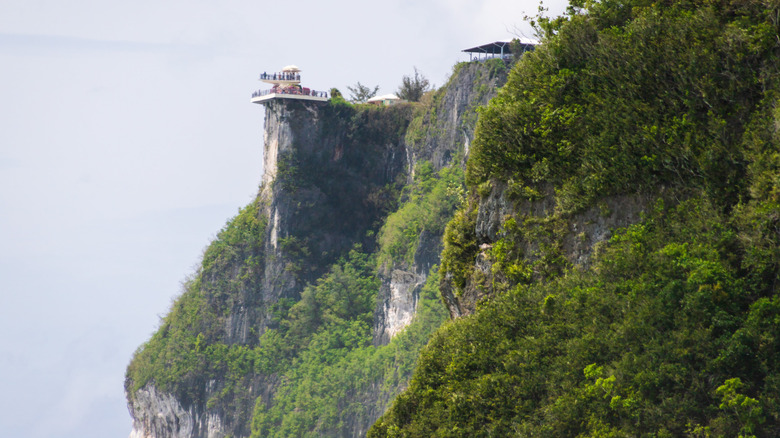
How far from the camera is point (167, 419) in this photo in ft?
174

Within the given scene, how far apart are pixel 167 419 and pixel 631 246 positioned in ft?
155

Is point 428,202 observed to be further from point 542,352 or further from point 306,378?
point 542,352

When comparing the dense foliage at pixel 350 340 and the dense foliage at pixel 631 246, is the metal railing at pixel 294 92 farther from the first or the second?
the dense foliage at pixel 631 246

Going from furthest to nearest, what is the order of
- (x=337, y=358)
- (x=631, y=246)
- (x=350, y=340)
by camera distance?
(x=350, y=340) → (x=337, y=358) → (x=631, y=246)

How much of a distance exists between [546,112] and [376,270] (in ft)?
122

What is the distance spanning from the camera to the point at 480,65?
137ft

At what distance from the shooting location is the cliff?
4491cm

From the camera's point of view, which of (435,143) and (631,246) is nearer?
(631,246)

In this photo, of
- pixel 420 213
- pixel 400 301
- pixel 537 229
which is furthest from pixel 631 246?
pixel 400 301

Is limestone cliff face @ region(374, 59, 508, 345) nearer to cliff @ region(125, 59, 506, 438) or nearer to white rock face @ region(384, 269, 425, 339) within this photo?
white rock face @ region(384, 269, 425, 339)

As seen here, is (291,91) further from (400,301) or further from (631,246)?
(631,246)

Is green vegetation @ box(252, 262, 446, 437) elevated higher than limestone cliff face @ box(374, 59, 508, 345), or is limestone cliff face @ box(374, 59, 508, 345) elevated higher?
limestone cliff face @ box(374, 59, 508, 345)

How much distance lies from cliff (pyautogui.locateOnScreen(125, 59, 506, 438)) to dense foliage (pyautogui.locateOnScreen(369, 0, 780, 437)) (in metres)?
29.4

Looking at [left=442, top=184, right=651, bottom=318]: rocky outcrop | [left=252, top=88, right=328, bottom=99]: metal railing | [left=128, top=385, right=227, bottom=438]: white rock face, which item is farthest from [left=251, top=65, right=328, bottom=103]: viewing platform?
[left=442, top=184, right=651, bottom=318]: rocky outcrop
